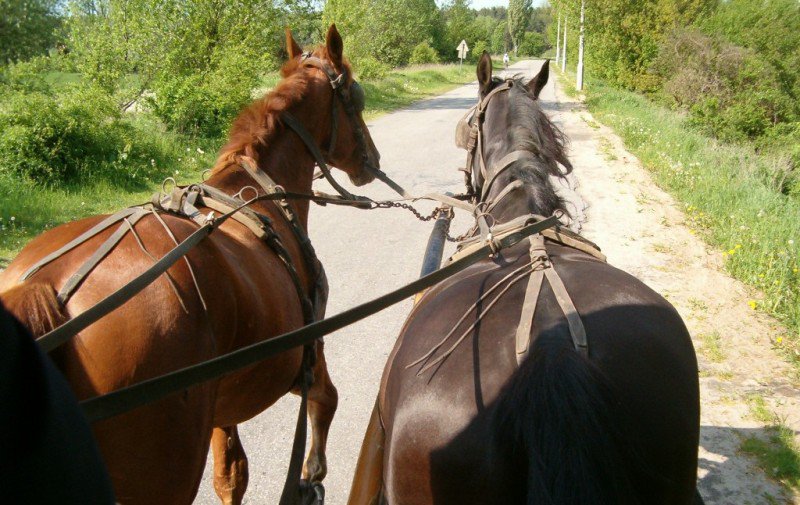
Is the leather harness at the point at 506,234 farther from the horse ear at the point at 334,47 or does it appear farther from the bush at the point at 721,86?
the bush at the point at 721,86

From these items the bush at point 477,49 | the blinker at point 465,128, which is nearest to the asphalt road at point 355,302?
the blinker at point 465,128

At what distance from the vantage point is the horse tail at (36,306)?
4.63ft

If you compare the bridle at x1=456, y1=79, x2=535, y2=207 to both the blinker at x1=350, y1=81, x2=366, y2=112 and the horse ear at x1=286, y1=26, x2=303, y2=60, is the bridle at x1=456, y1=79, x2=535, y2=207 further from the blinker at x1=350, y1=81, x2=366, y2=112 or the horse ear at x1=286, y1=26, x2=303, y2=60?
the horse ear at x1=286, y1=26, x2=303, y2=60

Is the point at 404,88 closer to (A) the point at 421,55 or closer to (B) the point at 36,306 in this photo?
(A) the point at 421,55

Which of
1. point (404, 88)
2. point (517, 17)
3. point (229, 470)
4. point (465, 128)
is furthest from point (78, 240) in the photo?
point (517, 17)

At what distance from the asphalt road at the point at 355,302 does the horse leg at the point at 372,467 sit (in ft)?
3.37

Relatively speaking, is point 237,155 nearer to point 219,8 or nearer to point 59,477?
point 59,477

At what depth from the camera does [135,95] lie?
10.5 metres

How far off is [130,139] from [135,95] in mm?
1954

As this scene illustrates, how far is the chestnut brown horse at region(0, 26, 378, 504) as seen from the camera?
57.7 inches

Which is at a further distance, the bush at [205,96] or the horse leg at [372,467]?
the bush at [205,96]

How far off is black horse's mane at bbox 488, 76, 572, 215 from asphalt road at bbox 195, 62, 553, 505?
1932mm

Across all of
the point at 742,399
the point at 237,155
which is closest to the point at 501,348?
the point at 237,155

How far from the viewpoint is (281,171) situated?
10.0ft
